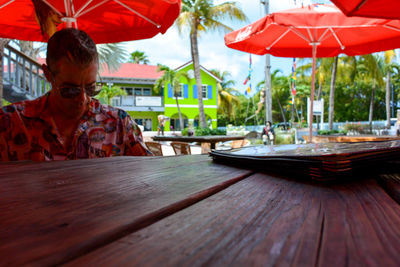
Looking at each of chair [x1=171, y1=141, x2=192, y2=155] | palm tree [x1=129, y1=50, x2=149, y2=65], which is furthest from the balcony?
chair [x1=171, y1=141, x2=192, y2=155]

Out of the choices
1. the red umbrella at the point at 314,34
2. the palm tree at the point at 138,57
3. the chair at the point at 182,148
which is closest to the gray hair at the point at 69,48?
the chair at the point at 182,148

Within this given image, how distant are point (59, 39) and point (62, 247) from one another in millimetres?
1275

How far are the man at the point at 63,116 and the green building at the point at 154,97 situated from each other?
72.1 ft

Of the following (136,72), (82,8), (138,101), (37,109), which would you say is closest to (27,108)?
(37,109)

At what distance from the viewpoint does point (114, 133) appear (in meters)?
1.52

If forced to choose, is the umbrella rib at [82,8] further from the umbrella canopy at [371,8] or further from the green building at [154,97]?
the green building at [154,97]

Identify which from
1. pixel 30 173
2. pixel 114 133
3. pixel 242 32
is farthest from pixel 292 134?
pixel 30 173

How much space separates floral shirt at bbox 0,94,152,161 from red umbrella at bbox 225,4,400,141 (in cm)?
278

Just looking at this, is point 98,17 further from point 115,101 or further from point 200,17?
point 115,101

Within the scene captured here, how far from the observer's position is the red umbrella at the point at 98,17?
2.92 metres

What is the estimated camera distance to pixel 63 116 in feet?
4.67

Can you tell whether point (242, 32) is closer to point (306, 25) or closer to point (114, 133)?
point (306, 25)

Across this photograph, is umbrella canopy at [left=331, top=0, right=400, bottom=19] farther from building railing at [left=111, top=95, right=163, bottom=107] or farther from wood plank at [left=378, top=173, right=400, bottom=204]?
building railing at [left=111, top=95, right=163, bottom=107]

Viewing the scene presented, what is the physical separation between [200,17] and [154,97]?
11192 millimetres
